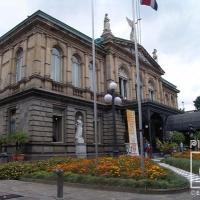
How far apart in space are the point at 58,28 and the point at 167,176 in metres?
18.8

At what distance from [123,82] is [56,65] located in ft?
32.7

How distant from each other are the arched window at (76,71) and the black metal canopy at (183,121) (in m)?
12.1

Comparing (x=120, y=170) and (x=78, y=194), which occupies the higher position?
(x=120, y=170)

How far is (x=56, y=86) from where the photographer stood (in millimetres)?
26734

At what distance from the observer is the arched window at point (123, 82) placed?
34719 mm

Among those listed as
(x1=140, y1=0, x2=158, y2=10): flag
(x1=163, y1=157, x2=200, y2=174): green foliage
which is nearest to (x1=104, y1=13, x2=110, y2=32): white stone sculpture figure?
(x1=163, y1=157, x2=200, y2=174): green foliage

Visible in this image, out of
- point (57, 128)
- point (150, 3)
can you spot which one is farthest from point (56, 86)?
point (150, 3)

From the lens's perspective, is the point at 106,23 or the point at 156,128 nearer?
the point at 106,23

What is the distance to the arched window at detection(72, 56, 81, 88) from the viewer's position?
29.6 m

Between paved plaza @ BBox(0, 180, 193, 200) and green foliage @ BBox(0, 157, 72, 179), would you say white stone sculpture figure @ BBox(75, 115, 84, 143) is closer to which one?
green foliage @ BBox(0, 157, 72, 179)

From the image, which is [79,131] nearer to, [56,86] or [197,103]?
[56,86]

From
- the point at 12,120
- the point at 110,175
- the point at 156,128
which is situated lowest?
the point at 110,175

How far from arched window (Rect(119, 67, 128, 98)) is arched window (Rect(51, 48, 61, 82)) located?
8.86 meters

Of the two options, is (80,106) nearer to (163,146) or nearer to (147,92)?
(163,146)
